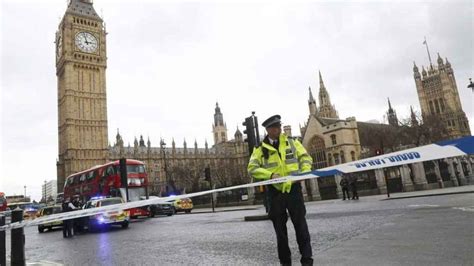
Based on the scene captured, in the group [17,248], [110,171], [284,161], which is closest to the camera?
[284,161]

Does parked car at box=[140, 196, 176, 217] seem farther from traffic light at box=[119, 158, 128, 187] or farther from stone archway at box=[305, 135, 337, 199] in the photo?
stone archway at box=[305, 135, 337, 199]

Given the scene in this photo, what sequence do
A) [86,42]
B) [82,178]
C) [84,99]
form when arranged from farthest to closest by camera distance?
1. [86,42]
2. [84,99]
3. [82,178]

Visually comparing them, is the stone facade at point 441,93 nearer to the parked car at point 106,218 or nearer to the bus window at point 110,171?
the bus window at point 110,171

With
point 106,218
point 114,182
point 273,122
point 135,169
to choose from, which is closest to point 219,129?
point 135,169

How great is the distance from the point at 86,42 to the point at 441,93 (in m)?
86.6

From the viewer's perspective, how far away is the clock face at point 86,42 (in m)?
74.3

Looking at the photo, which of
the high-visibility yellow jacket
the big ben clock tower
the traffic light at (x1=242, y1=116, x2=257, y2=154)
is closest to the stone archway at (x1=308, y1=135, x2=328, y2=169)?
the big ben clock tower

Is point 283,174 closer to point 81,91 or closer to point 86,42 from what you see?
point 81,91

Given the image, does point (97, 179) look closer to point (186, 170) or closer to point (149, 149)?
point (186, 170)

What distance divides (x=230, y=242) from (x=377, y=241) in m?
2.84

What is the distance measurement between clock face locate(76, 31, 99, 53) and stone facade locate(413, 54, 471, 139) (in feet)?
260

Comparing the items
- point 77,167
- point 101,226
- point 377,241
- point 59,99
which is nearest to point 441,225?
point 377,241

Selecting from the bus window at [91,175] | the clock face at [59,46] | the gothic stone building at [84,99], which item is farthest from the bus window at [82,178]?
the clock face at [59,46]

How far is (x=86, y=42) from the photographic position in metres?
75.3
